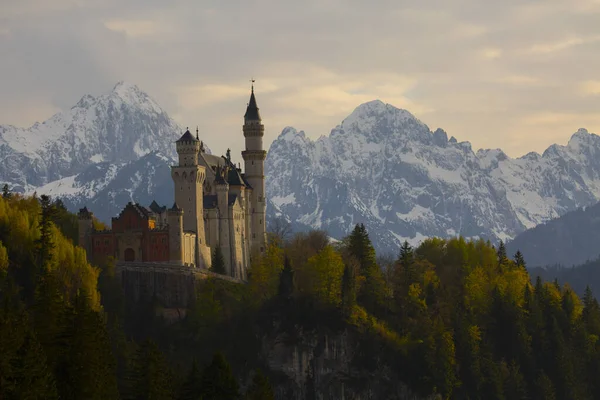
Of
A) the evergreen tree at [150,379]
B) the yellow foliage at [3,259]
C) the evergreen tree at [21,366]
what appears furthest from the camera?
the yellow foliage at [3,259]

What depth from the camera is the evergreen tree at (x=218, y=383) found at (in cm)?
14575

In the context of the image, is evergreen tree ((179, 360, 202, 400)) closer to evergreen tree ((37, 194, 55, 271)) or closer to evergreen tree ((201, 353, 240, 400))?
evergreen tree ((201, 353, 240, 400))

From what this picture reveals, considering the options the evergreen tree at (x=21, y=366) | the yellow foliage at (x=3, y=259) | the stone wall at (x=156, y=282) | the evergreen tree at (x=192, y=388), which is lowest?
the evergreen tree at (x=192, y=388)

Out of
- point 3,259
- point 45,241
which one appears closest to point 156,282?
point 45,241

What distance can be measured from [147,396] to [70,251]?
2070 inches

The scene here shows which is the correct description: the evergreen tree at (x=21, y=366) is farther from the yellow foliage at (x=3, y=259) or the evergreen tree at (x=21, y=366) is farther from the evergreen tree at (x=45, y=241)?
the evergreen tree at (x=45, y=241)

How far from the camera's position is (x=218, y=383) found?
481 ft

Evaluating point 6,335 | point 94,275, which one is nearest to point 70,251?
point 94,275

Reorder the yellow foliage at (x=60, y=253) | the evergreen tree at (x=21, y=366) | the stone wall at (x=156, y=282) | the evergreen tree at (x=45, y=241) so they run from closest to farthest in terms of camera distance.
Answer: the evergreen tree at (x=21, y=366) → the evergreen tree at (x=45, y=241) → the yellow foliage at (x=60, y=253) → the stone wall at (x=156, y=282)

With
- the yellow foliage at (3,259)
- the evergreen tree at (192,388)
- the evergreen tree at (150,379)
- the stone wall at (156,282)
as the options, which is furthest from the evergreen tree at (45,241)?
the evergreen tree at (192,388)

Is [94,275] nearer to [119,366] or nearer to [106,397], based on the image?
[119,366]

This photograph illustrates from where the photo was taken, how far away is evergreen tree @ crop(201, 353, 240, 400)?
478 feet

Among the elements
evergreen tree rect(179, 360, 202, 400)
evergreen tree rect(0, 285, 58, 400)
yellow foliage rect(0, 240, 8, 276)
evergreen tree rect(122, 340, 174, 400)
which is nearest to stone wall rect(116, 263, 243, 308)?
yellow foliage rect(0, 240, 8, 276)

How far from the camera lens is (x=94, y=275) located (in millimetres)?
187375
